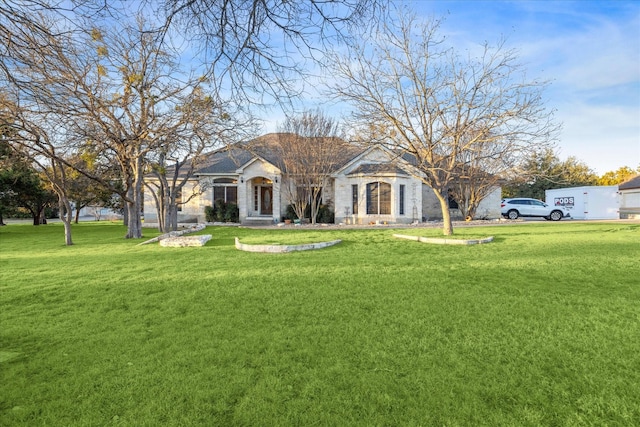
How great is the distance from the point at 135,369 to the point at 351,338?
2.23 metres

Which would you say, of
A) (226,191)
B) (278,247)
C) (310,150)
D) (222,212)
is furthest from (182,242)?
(226,191)

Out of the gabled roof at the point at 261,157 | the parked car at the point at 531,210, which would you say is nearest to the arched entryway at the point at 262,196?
the gabled roof at the point at 261,157

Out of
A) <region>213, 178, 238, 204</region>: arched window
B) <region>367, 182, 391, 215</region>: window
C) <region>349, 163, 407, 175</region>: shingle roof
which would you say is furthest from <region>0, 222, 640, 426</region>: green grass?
<region>213, 178, 238, 204</region>: arched window

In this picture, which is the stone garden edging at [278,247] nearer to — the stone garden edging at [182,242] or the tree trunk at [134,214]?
the stone garden edging at [182,242]

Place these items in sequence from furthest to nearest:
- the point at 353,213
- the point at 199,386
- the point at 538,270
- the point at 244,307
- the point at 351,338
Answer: the point at 353,213 → the point at 538,270 → the point at 244,307 → the point at 351,338 → the point at 199,386

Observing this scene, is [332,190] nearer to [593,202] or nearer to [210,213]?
[210,213]

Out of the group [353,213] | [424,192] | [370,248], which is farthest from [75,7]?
[424,192]

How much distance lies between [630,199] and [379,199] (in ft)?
89.6

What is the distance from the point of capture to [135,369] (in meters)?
3.25

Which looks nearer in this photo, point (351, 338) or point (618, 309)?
point (351, 338)

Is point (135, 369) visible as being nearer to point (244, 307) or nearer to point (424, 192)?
point (244, 307)

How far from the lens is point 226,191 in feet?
87.2

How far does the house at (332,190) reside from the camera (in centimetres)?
2420

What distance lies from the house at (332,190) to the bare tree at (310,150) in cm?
95
